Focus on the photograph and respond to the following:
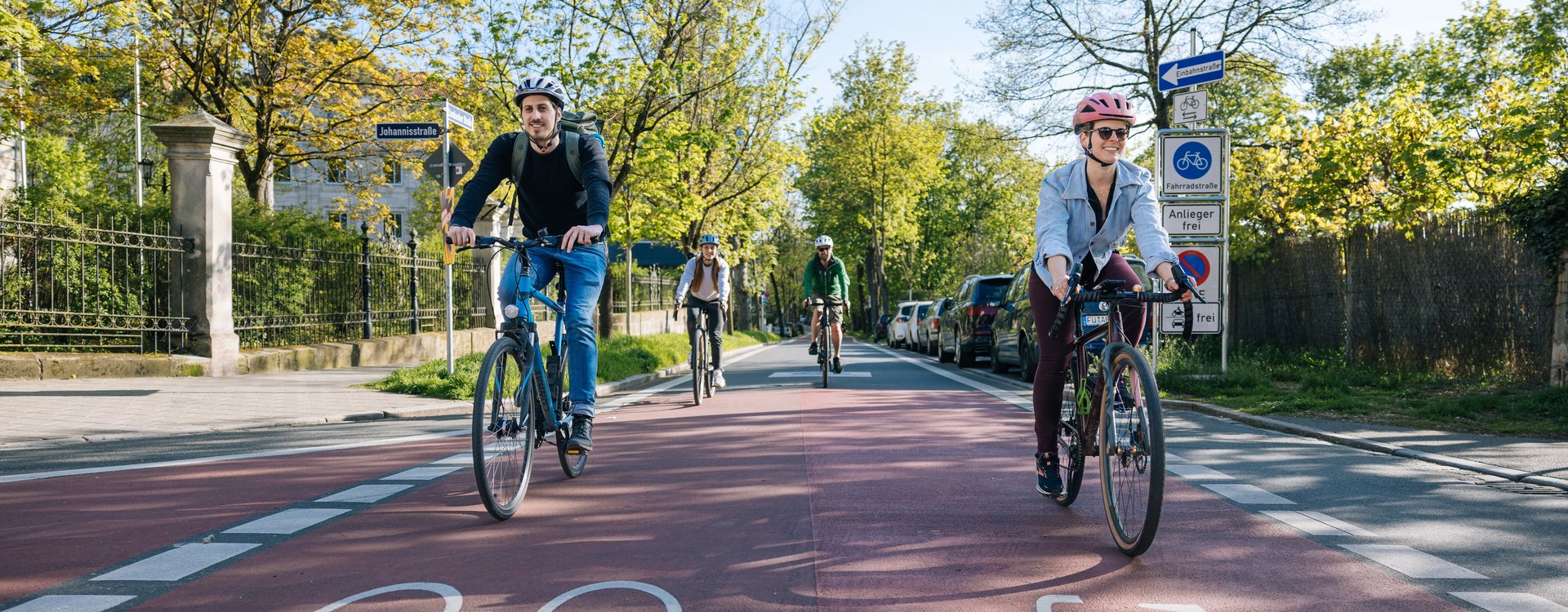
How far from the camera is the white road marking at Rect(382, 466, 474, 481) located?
6.15 m

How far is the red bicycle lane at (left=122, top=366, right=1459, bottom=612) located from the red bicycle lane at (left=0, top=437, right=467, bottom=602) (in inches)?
21.8

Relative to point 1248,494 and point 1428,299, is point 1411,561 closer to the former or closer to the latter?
point 1248,494

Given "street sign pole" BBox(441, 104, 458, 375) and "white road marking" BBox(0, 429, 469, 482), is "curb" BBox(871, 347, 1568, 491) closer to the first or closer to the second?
"white road marking" BBox(0, 429, 469, 482)

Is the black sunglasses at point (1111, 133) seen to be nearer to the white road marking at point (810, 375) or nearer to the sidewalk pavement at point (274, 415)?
the sidewalk pavement at point (274, 415)

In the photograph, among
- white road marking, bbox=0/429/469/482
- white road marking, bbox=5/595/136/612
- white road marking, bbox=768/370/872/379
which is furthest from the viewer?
white road marking, bbox=768/370/872/379

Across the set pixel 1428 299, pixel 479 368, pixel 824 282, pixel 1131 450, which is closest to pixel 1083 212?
pixel 1131 450

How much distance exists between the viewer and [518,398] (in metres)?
5.14

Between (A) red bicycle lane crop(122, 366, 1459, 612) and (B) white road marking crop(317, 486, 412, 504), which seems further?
(B) white road marking crop(317, 486, 412, 504)

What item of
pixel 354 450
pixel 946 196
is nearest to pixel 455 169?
pixel 354 450

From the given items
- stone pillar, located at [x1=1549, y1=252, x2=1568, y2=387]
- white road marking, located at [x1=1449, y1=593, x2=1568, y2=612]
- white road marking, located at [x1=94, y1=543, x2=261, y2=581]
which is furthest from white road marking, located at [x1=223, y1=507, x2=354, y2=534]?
stone pillar, located at [x1=1549, y1=252, x2=1568, y2=387]

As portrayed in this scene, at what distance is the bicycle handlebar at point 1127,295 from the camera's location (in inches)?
160

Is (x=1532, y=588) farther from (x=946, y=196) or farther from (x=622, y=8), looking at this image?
(x=946, y=196)

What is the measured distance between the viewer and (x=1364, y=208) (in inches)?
679

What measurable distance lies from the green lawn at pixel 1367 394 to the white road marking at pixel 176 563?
323 inches
